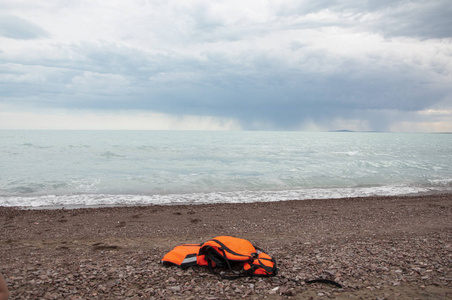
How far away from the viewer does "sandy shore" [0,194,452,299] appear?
15.0ft

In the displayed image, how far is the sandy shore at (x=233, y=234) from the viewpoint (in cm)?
458

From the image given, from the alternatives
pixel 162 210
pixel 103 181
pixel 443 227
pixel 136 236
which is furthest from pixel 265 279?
pixel 103 181

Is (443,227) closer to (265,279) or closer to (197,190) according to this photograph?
(265,279)

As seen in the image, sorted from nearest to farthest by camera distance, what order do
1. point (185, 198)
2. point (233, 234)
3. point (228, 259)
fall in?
point (228, 259), point (233, 234), point (185, 198)

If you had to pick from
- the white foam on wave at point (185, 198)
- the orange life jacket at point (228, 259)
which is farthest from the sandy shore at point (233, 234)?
the white foam on wave at point (185, 198)

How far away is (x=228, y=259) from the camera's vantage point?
17.2 feet

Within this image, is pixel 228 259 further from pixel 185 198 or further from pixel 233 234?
pixel 185 198

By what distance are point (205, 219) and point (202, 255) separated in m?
5.31

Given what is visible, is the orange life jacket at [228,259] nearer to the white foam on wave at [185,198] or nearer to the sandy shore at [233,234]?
the sandy shore at [233,234]

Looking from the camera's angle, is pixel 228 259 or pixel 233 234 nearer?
pixel 228 259

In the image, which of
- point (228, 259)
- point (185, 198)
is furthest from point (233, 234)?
point (185, 198)

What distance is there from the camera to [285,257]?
602cm

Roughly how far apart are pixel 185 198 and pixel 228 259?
10.3m

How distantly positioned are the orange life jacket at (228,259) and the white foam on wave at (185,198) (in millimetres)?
8816
